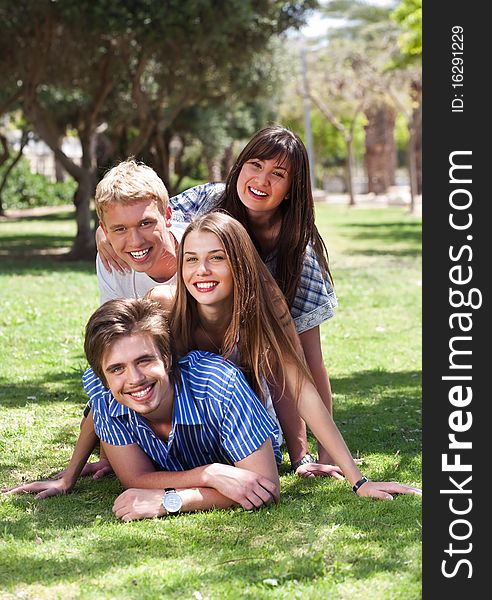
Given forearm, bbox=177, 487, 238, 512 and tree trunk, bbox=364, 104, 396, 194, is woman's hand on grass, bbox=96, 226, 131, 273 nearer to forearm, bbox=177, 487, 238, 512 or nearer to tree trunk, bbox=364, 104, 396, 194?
Answer: forearm, bbox=177, 487, 238, 512

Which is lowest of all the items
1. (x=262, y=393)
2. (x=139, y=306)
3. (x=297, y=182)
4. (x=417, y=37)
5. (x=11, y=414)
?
(x=11, y=414)

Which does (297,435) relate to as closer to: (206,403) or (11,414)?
(206,403)

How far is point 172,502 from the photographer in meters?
4.08

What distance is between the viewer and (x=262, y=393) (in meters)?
4.46

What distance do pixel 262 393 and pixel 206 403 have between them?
0.32 metres

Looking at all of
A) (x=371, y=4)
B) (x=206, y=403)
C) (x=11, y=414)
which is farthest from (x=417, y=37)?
(x=371, y=4)

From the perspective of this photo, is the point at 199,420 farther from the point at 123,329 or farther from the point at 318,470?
the point at 318,470

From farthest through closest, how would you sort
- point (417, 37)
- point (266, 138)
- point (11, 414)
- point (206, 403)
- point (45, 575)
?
point (417, 37) < point (11, 414) < point (266, 138) < point (206, 403) < point (45, 575)

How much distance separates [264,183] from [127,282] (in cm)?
87

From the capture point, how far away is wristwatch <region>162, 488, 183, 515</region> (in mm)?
4070

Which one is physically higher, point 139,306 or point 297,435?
point 139,306

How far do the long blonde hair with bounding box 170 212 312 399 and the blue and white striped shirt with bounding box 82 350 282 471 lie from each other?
0.39 ft

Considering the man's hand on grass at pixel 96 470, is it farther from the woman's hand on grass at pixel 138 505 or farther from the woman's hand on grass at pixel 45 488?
the woman's hand on grass at pixel 138 505

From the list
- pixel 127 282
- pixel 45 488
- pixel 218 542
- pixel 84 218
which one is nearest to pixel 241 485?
pixel 218 542
